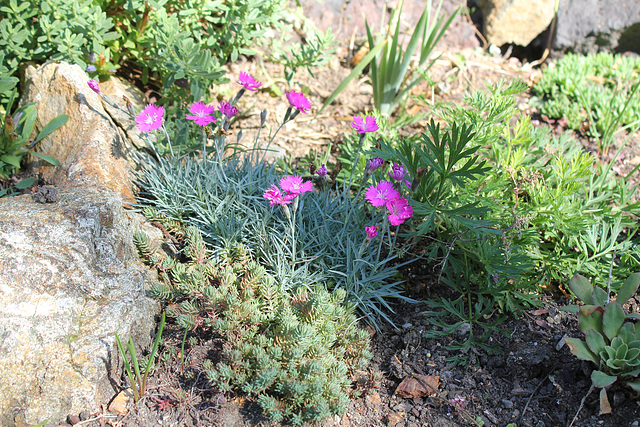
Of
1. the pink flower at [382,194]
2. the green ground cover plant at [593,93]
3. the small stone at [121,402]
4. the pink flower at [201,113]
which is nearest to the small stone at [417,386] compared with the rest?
the pink flower at [382,194]

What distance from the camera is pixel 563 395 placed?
1.89 m

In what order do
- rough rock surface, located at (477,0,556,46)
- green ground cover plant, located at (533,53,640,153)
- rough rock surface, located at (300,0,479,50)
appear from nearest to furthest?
green ground cover plant, located at (533,53,640,153) → rough rock surface, located at (300,0,479,50) → rough rock surface, located at (477,0,556,46)

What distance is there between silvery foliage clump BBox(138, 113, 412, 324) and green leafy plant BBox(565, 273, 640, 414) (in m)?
0.78

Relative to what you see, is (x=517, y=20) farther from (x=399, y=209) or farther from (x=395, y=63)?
(x=399, y=209)

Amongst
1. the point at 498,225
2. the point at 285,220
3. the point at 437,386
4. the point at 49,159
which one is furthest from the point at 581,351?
the point at 49,159

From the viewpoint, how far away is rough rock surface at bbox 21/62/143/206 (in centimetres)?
240

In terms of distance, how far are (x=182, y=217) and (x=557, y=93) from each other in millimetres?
3386

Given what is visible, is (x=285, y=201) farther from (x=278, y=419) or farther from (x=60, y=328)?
(x=60, y=328)

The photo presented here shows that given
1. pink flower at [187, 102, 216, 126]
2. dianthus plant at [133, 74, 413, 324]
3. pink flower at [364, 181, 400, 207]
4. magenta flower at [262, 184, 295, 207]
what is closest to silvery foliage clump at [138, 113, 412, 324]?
dianthus plant at [133, 74, 413, 324]

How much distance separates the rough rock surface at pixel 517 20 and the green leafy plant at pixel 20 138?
13.6ft

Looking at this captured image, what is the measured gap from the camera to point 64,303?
1.83 meters

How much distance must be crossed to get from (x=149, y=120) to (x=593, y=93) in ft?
11.5

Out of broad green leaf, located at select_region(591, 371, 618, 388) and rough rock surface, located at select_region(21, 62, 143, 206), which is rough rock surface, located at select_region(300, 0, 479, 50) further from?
broad green leaf, located at select_region(591, 371, 618, 388)

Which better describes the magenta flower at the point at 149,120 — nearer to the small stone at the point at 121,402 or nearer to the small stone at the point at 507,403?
the small stone at the point at 121,402
